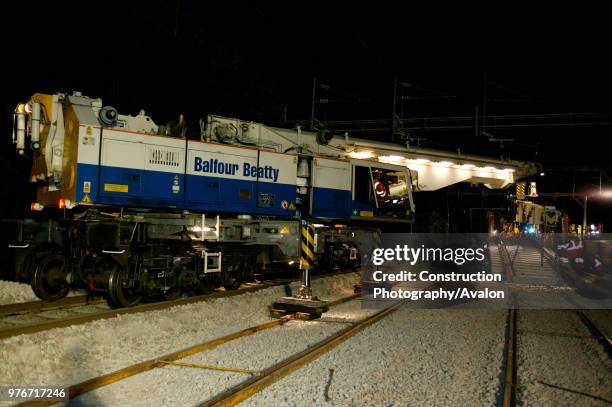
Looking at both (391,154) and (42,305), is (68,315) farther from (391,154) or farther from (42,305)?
(391,154)

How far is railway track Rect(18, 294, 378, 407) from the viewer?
5.09m

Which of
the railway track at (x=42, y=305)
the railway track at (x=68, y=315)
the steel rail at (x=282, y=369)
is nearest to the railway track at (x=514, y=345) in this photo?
the steel rail at (x=282, y=369)

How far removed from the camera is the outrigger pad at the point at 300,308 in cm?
952

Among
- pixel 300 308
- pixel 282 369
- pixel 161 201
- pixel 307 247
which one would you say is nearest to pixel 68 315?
pixel 161 201

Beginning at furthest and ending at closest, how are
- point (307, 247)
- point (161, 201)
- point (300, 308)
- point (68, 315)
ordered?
point (161, 201), point (307, 247), point (300, 308), point (68, 315)

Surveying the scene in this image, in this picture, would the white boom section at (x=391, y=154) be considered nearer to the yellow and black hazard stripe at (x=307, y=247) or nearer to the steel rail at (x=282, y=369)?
the yellow and black hazard stripe at (x=307, y=247)

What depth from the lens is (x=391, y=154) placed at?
15.7 meters

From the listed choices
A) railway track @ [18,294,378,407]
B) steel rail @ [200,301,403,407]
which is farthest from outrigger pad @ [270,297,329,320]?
steel rail @ [200,301,403,407]

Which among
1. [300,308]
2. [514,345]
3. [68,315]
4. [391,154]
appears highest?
[391,154]

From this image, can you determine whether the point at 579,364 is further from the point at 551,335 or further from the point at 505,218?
the point at 505,218

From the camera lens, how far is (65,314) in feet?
30.8

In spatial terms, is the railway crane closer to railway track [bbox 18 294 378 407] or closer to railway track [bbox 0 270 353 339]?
railway track [bbox 0 270 353 339]

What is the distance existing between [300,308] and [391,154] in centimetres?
733

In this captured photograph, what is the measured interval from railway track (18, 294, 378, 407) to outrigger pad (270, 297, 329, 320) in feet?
2.43
